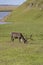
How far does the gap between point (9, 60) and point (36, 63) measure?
1828 millimetres

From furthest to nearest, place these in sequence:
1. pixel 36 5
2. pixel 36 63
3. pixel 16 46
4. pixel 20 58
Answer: pixel 36 5 < pixel 16 46 < pixel 20 58 < pixel 36 63

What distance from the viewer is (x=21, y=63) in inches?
682

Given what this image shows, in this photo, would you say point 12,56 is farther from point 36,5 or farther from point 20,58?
point 36,5

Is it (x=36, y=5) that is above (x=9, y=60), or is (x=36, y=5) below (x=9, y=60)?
above

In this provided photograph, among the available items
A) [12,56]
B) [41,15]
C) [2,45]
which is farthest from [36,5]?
[12,56]

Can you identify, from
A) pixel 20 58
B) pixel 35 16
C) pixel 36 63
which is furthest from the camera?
pixel 35 16

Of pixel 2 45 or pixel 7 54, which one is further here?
pixel 2 45

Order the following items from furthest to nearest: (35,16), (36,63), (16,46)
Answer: (35,16), (16,46), (36,63)

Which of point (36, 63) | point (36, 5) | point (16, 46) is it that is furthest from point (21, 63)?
point (36, 5)

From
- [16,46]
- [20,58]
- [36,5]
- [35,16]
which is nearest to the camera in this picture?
[20,58]

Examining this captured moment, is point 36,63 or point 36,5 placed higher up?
point 36,5

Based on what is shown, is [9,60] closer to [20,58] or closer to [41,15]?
[20,58]

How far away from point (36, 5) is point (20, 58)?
67.8 meters

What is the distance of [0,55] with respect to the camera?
2038 cm
